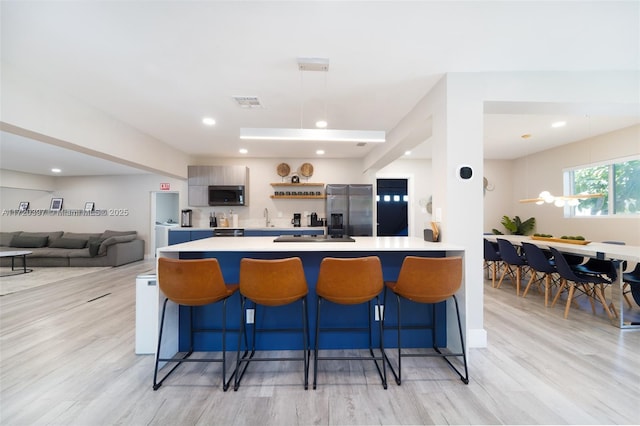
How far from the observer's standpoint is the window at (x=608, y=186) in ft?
13.7

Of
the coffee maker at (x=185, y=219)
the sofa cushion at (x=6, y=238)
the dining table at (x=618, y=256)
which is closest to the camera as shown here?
the dining table at (x=618, y=256)

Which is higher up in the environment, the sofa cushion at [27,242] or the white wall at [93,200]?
the white wall at [93,200]

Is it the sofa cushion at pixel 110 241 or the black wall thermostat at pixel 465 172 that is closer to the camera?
the black wall thermostat at pixel 465 172

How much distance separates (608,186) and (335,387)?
6073 millimetres

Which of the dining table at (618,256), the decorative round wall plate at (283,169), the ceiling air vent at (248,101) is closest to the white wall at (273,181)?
the decorative round wall plate at (283,169)

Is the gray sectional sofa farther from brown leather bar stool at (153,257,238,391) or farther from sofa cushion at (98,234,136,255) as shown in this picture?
brown leather bar stool at (153,257,238,391)

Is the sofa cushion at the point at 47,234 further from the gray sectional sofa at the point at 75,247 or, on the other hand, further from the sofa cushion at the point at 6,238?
the sofa cushion at the point at 6,238

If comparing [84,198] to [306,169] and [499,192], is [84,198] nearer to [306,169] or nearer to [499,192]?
[306,169]

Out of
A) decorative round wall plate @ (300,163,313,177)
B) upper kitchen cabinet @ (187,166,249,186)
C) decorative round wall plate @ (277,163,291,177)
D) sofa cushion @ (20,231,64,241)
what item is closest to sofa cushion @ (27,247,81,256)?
sofa cushion @ (20,231,64,241)

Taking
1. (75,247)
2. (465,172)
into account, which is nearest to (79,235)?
(75,247)

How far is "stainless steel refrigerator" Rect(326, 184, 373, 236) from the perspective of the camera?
5309 millimetres

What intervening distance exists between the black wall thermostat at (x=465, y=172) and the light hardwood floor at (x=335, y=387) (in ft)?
5.32

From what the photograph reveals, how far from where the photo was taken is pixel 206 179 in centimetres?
552

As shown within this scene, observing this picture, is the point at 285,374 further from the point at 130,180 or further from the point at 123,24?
the point at 130,180
